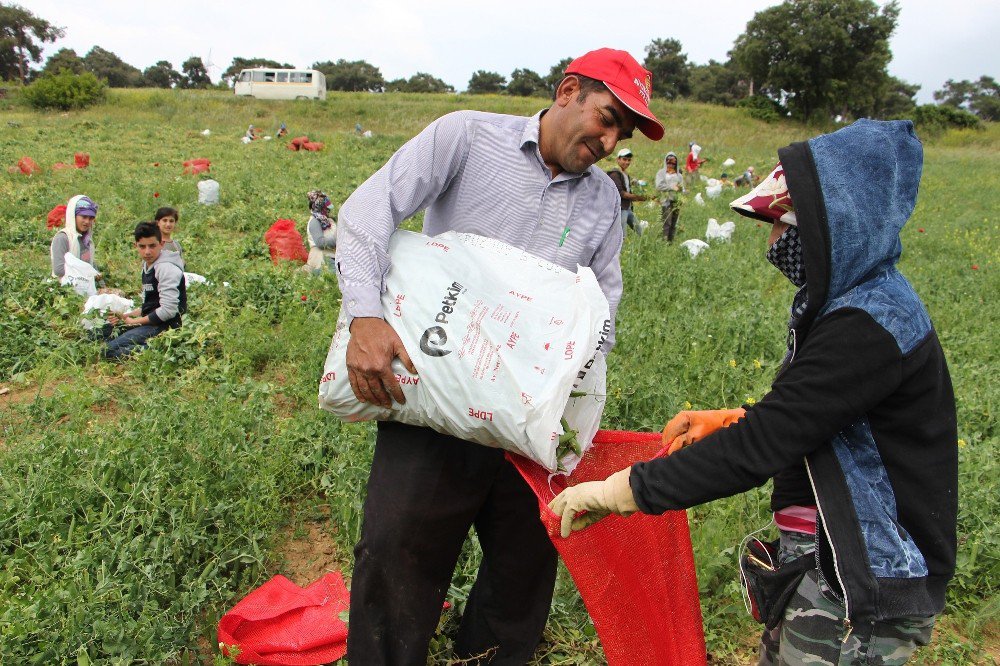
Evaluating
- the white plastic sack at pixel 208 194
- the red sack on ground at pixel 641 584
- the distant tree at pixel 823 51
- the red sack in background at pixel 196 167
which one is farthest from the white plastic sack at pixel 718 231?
the distant tree at pixel 823 51

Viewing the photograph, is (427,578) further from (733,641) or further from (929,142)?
(929,142)

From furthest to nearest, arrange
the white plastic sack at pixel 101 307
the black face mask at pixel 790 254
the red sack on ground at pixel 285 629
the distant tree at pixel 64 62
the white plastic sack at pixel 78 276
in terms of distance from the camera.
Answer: the distant tree at pixel 64 62 < the white plastic sack at pixel 78 276 < the white plastic sack at pixel 101 307 < the red sack on ground at pixel 285 629 < the black face mask at pixel 790 254

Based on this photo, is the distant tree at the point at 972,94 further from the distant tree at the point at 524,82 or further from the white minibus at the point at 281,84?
the white minibus at the point at 281,84

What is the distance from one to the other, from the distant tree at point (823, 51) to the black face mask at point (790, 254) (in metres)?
44.2

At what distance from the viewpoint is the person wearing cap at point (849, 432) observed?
54.7 inches

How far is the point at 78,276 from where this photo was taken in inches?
242

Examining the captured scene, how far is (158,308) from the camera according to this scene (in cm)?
544

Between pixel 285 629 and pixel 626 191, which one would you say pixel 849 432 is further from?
pixel 626 191

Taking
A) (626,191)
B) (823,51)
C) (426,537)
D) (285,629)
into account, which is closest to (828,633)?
(426,537)

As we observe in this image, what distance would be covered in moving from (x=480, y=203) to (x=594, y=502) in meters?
0.88

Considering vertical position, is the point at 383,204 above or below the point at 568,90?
below

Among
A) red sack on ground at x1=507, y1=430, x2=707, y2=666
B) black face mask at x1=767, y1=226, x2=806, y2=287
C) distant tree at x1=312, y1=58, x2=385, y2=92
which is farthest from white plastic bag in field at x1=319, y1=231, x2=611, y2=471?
distant tree at x1=312, y1=58, x2=385, y2=92

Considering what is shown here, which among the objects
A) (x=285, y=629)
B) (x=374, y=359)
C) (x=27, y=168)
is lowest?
(x=285, y=629)

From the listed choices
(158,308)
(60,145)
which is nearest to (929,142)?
(60,145)
